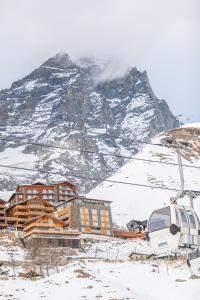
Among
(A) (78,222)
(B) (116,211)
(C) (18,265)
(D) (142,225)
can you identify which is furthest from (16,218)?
(C) (18,265)

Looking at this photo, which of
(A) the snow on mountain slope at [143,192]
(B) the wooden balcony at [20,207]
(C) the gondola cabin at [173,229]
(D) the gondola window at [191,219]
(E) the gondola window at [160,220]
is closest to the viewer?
(C) the gondola cabin at [173,229]

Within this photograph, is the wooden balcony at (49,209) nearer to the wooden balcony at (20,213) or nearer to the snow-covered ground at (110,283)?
the wooden balcony at (20,213)

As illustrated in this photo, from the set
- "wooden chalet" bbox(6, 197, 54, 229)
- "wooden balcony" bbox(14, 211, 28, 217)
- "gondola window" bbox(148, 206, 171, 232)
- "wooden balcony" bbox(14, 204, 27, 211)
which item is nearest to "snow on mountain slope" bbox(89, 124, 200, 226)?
"wooden chalet" bbox(6, 197, 54, 229)

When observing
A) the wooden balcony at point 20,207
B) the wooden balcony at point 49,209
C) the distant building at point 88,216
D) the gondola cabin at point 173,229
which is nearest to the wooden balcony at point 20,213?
the wooden balcony at point 20,207

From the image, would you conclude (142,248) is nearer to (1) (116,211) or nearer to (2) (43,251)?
(2) (43,251)

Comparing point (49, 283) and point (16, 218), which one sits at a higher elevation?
point (16, 218)

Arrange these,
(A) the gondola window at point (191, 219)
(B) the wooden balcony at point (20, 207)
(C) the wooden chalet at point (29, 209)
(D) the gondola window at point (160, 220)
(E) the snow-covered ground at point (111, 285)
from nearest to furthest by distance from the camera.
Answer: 1. (E) the snow-covered ground at point (111, 285)
2. (D) the gondola window at point (160, 220)
3. (A) the gondola window at point (191, 219)
4. (C) the wooden chalet at point (29, 209)
5. (B) the wooden balcony at point (20, 207)

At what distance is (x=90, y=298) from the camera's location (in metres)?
38.4

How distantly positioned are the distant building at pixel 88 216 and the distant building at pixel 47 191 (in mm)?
54299

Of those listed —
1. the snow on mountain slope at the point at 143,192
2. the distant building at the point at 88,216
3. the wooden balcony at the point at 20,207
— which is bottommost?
the distant building at the point at 88,216

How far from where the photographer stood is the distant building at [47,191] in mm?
175750

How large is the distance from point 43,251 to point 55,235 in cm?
1177

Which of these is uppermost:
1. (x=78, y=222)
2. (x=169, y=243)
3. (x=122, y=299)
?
(x=78, y=222)

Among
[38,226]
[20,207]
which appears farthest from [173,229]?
[20,207]
